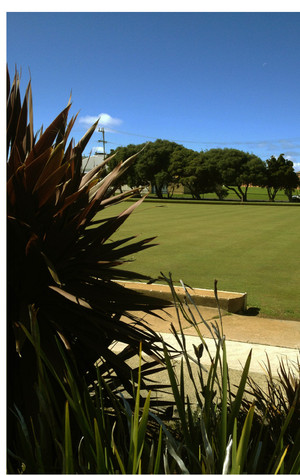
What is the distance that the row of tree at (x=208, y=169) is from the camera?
7194 centimetres

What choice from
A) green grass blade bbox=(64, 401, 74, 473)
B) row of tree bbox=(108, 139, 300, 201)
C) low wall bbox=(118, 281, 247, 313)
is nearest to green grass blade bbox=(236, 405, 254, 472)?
green grass blade bbox=(64, 401, 74, 473)

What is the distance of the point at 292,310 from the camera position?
7.09m

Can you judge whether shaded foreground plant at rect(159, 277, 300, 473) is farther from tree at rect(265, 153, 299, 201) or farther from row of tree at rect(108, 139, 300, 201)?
tree at rect(265, 153, 299, 201)

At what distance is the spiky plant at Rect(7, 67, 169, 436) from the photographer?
91.4 inches

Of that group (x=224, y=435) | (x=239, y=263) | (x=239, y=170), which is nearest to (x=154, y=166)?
(x=239, y=170)

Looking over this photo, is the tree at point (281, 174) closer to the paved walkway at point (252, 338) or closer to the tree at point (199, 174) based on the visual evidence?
the tree at point (199, 174)

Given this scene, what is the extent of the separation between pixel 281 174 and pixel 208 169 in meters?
12.1

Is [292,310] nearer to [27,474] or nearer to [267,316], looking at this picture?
[267,316]

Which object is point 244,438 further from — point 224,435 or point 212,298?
point 212,298

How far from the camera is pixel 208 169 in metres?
70.9

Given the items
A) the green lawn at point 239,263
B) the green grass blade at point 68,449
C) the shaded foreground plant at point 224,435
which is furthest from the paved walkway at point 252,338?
the green grass blade at point 68,449

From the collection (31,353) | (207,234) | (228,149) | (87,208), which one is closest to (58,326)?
(31,353)

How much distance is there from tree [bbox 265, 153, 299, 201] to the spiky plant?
72834 mm

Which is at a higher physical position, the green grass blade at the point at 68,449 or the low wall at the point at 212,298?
the green grass blade at the point at 68,449
